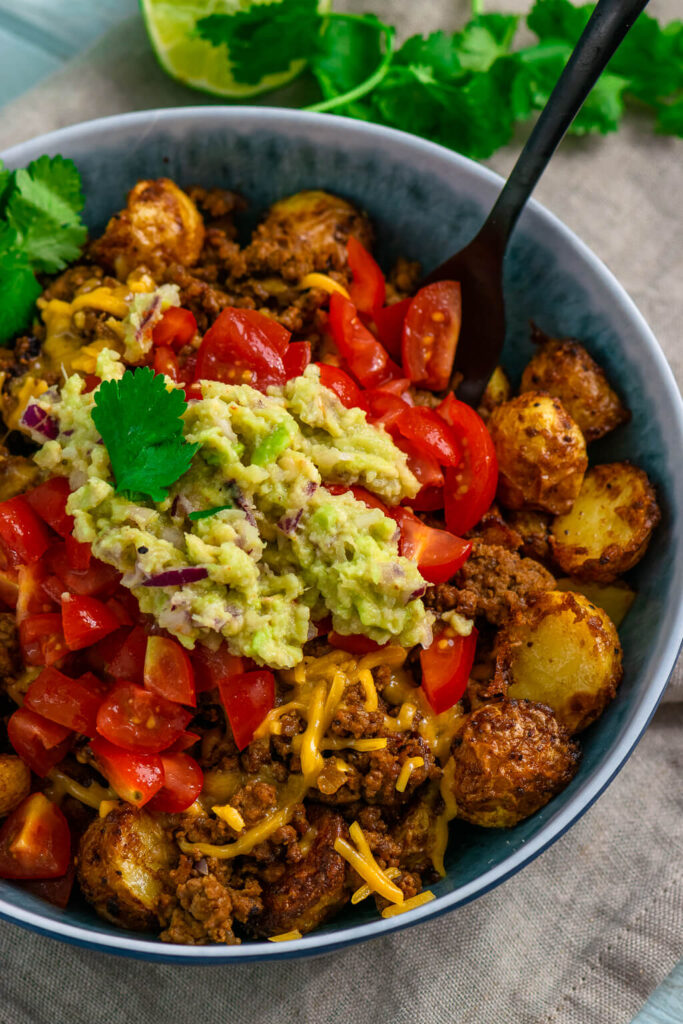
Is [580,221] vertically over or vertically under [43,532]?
over

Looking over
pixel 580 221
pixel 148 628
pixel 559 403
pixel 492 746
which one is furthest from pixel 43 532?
pixel 580 221

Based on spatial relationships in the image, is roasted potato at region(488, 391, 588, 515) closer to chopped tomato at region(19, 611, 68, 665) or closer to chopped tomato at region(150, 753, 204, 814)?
chopped tomato at region(150, 753, 204, 814)

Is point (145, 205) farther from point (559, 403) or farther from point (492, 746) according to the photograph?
point (492, 746)

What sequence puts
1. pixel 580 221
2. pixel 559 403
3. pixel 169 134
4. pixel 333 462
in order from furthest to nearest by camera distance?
pixel 580 221, pixel 169 134, pixel 559 403, pixel 333 462

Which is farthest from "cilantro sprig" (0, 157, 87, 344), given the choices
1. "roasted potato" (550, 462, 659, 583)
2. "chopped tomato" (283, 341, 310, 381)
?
"roasted potato" (550, 462, 659, 583)

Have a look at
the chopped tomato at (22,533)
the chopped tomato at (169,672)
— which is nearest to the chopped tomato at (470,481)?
the chopped tomato at (169,672)

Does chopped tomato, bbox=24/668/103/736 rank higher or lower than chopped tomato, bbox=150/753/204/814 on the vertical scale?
higher

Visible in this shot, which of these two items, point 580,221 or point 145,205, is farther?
point 580,221
